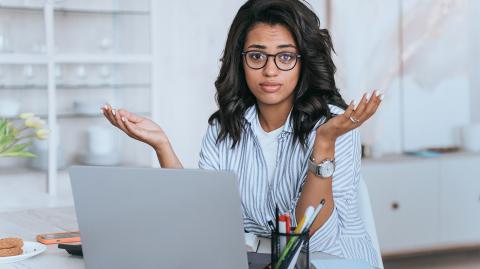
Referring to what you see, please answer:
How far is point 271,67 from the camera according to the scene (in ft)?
6.57

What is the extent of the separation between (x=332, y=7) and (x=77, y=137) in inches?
64.2

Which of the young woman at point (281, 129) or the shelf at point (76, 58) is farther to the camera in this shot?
the shelf at point (76, 58)

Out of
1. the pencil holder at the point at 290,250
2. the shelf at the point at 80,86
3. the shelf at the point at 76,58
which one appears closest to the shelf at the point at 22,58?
the shelf at the point at 76,58

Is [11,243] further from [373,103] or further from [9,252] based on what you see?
[373,103]

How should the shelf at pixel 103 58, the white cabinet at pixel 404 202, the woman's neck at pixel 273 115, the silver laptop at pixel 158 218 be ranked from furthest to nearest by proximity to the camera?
the white cabinet at pixel 404 202, the shelf at pixel 103 58, the woman's neck at pixel 273 115, the silver laptop at pixel 158 218

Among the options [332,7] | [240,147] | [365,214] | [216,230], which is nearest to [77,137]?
[332,7]

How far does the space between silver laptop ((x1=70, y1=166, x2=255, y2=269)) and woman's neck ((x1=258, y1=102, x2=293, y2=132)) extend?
0.82 m

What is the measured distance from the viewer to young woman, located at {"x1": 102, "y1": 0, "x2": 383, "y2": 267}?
1.93 metres

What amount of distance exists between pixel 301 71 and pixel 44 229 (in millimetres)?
774

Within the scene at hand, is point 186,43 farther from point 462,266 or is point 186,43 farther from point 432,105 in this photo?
point 462,266

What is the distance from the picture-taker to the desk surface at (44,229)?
1.67 metres

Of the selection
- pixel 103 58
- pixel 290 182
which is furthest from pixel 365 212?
pixel 103 58

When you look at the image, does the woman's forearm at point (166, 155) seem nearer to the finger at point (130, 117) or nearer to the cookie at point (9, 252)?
the finger at point (130, 117)

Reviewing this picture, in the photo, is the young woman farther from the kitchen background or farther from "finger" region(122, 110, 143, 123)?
the kitchen background
